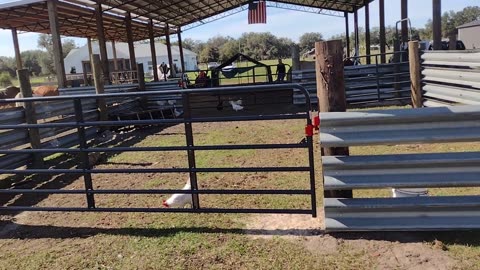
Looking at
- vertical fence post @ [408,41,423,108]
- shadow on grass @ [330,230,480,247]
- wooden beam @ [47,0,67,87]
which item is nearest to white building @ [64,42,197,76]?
wooden beam @ [47,0,67,87]

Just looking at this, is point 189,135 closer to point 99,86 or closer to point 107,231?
point 107,231

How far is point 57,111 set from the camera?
9.47m

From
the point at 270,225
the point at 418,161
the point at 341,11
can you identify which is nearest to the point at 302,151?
the point at 270,225

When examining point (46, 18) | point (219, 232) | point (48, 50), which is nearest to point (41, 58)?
point (48, 50)

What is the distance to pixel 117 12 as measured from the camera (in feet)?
79.1

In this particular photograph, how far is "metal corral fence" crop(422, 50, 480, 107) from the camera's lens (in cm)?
837

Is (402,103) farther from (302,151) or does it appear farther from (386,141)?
(386,141)

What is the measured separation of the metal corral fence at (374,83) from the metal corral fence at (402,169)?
33.8 feet

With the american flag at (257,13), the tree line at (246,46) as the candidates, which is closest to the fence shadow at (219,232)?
the american flag at (257,13)

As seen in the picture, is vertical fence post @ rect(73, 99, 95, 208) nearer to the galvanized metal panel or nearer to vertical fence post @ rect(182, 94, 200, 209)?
vertical fence post @ rect(182, 94, 200, 209)

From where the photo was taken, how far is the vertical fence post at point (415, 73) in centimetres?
1034

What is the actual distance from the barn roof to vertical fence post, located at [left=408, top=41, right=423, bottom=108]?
1432 centimetres

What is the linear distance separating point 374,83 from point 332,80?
37.5ft

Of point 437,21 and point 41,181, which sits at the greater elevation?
point 437,21
